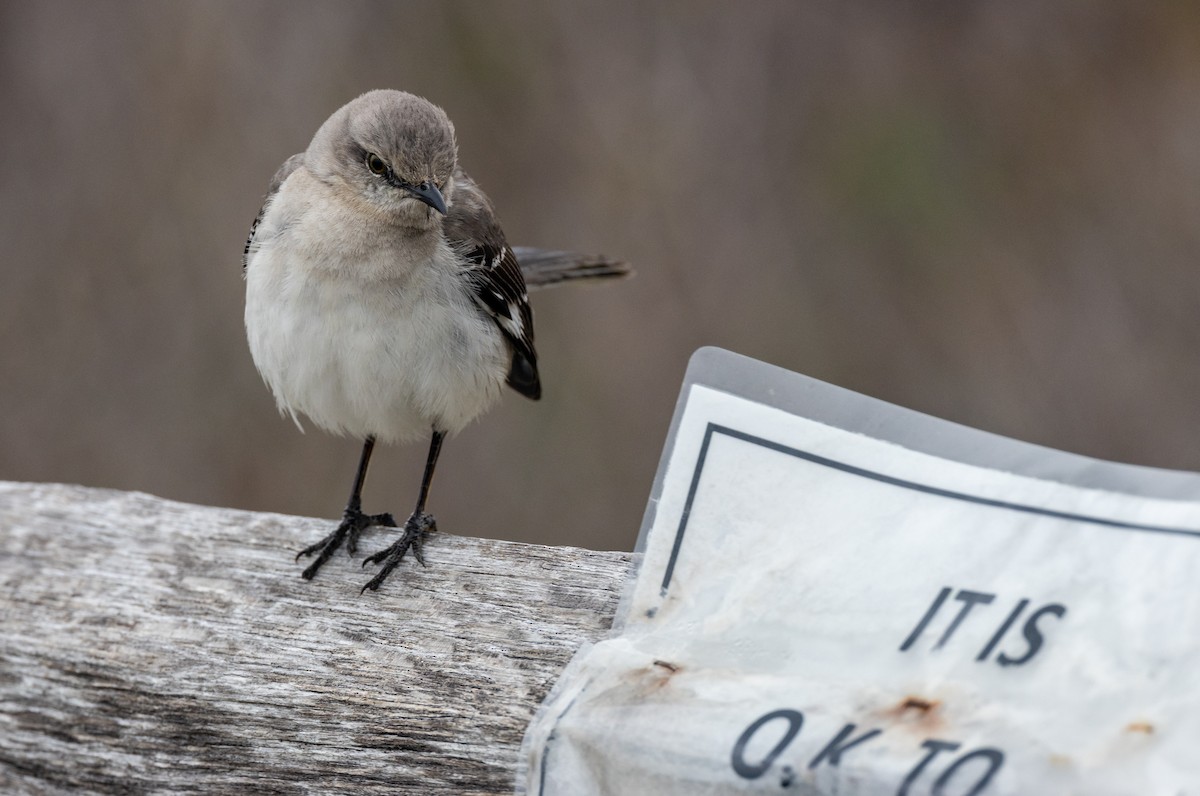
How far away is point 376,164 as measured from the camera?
3.28 meters

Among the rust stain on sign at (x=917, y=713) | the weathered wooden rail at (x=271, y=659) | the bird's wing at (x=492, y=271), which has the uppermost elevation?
the bird's wing at (x=492, y=271)

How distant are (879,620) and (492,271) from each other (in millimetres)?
2043

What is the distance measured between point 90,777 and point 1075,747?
173cm

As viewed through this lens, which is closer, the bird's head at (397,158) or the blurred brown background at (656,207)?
the bird's head at (397,158)

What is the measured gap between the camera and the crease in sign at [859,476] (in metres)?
1.59

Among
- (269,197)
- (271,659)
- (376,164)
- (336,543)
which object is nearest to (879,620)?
(271,659)

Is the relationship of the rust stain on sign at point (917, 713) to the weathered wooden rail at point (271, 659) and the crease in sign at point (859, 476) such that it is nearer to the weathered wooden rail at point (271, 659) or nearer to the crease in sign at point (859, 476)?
the crease in sign at point (859, 476)

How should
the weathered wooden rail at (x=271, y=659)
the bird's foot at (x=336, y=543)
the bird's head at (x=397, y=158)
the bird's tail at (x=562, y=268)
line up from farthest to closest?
the bird's tail at (x=562, y=268)
the bird's head at (x=397, y=158)
the bird's foot at (x=336, y=543)
the weathered wooden rail at (x=271, y=659)

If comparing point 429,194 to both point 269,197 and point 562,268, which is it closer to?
point 269,197

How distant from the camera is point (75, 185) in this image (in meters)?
6.30

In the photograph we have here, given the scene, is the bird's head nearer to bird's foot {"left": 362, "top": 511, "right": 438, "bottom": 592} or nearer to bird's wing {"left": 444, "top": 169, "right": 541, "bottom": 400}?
bird's wing {"left": 444, "top": 169, "right": 541, "bottom": 400}

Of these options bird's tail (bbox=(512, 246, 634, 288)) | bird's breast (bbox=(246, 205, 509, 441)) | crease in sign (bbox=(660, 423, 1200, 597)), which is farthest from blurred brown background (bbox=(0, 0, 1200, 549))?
crease in sign (bbox=(660, 423, 1200, 597))

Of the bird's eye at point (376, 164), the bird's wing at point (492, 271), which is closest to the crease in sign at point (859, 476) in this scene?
the bird's wing at point (492, 271)

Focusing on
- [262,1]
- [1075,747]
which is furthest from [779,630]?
[262,1]
